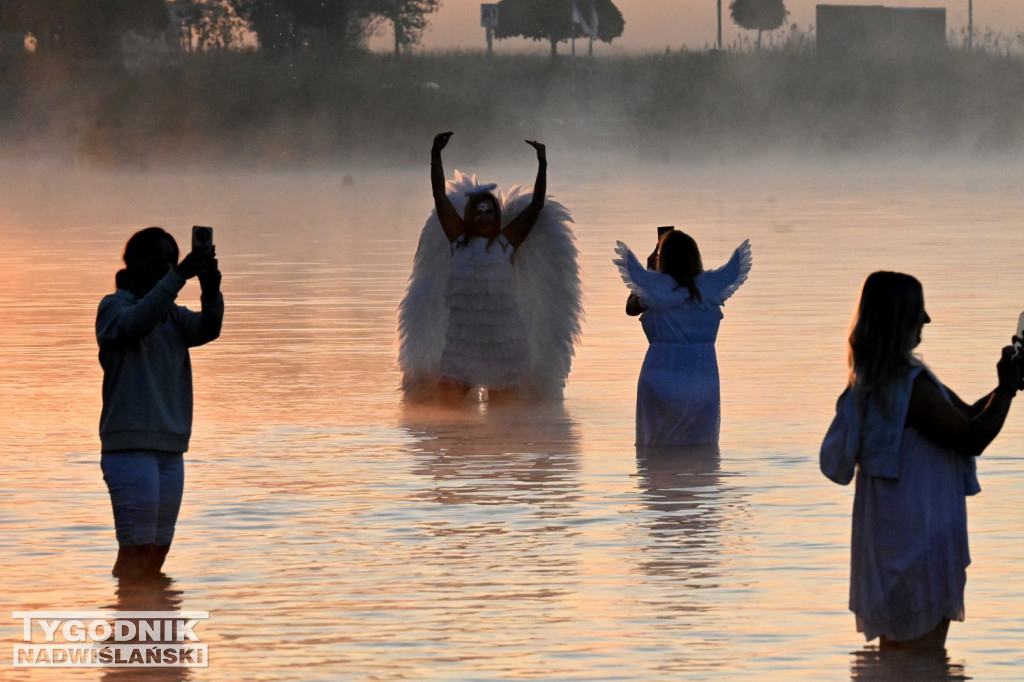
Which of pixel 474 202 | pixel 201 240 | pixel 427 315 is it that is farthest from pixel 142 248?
pixel 427 315

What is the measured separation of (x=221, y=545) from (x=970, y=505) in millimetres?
3211

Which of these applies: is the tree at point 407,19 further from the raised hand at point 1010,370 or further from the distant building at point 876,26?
the raised hand at point 1010,370

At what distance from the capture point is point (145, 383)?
8680 mm

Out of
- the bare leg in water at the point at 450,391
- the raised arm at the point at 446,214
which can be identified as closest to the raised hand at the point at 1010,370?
the raised arm at the point at 446,214

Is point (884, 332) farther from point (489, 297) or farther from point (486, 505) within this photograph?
point (489, 297)

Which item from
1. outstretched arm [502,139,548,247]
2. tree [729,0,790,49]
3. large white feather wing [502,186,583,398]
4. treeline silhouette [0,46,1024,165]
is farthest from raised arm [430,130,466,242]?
tree [729,0,790,49]

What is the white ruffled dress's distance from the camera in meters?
14.0

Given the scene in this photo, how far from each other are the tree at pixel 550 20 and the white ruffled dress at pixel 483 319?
87209 millimetres

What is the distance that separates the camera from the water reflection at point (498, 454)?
11109 mm

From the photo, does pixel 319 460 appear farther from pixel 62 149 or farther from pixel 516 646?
pixel 62 149

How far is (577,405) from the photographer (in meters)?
14.5

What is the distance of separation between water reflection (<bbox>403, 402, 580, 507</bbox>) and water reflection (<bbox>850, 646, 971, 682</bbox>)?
10.3 ft

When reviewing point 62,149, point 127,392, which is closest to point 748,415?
point 127,392

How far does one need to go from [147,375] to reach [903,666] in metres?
2.83
